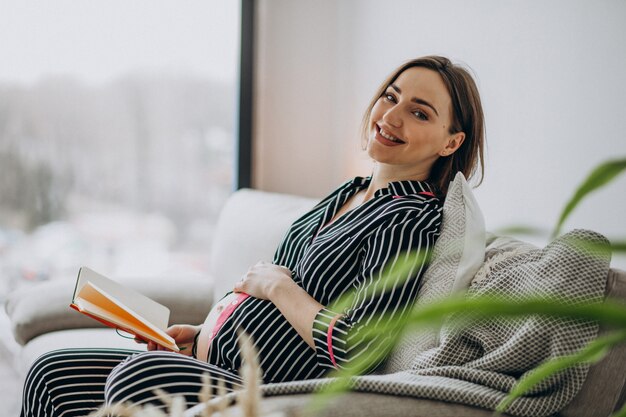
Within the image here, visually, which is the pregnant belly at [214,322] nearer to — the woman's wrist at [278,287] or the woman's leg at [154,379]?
the woman's wrist at [278,287]

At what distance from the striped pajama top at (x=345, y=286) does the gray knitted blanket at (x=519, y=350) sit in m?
0.14

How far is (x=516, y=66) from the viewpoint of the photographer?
185 cm

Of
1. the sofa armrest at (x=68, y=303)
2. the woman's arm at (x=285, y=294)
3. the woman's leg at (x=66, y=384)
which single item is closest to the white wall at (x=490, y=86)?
the woman's arm at (x=285, y=294)

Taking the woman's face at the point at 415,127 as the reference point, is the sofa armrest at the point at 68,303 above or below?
below

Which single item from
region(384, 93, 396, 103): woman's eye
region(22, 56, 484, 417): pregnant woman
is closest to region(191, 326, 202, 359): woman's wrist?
region(22, 56, 484, 417): pregnant woman

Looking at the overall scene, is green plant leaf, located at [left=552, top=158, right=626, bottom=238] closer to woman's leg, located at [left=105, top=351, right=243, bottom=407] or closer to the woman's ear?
woman's leg, located at [left=105, top=351, right=243, bottom=407]

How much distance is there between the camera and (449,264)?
1209mm

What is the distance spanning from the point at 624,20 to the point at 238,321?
1093 millimetres

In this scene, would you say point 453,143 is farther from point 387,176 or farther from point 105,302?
point 105,302

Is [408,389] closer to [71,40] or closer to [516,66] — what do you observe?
[516,66]

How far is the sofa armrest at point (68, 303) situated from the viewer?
6.08ft

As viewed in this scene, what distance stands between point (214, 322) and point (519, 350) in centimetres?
69

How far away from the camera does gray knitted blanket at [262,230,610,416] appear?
37.6 inches

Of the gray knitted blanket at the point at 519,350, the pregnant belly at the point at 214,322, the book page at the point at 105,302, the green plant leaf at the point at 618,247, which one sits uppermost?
the green plant leaf at the point at 618,247
